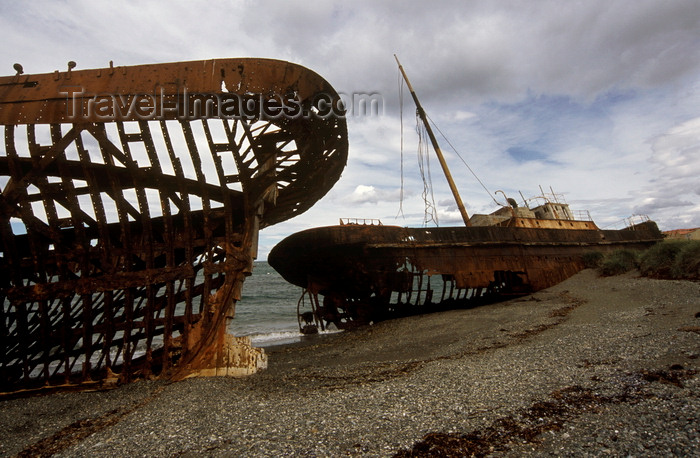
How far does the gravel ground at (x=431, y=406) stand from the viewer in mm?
2496

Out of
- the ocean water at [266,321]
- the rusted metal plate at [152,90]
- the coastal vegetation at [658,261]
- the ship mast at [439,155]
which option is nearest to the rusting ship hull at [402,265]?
the ocean water at [266,321]

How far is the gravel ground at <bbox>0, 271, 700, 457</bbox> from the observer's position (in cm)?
250

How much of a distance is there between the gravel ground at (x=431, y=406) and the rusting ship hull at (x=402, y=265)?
3.80m

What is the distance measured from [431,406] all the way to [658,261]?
1340 cm

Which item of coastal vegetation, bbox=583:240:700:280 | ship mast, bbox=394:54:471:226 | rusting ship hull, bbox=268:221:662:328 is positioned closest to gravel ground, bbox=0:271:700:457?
rusting ship hull, bbox=268:221:662:328

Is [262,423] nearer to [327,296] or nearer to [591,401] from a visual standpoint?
[591,401]

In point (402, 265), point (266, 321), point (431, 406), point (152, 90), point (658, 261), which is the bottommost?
point (266, 321)

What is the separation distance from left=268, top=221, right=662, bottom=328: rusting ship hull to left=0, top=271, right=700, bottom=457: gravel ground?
3796 millimetres

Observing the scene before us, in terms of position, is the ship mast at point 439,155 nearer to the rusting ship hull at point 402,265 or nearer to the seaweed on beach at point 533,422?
the rusting ship hull at point 402,265

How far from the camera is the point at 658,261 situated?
12109 mm

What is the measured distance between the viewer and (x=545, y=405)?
298cm

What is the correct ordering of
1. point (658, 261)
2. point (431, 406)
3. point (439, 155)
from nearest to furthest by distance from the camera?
point (431, 406)
point (658, 261)
point (439, 155)

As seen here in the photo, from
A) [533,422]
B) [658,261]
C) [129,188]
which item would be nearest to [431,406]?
[533,422]

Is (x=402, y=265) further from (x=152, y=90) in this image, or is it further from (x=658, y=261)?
(x=658, y=261)
